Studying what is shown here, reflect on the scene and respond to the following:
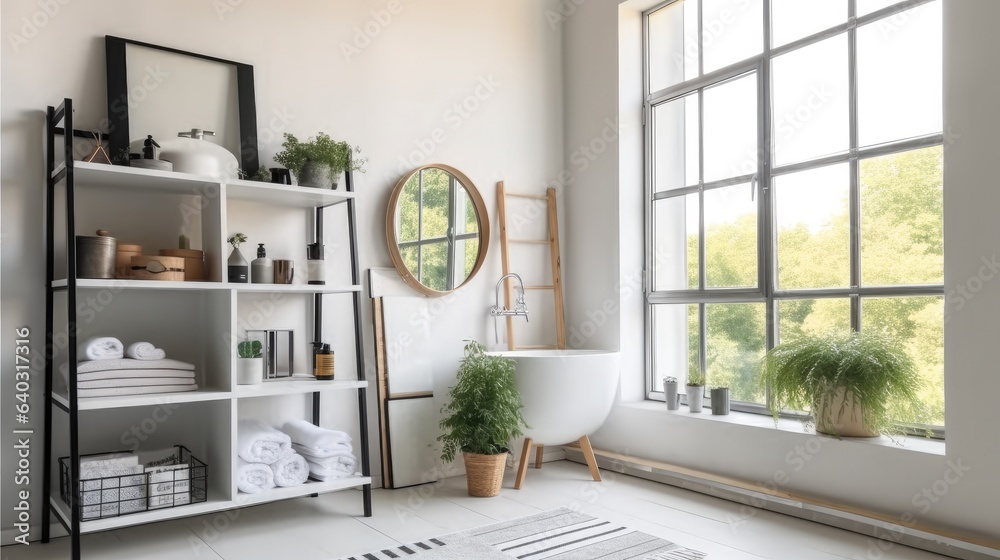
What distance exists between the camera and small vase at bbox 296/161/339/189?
315 cm

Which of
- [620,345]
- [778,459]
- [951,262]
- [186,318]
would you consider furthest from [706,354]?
[186,318]

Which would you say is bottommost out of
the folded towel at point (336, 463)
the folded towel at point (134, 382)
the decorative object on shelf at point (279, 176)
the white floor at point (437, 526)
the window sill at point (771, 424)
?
the white floor at point (437, 526)

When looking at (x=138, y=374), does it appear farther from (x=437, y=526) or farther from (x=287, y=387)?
(x=437, y=526)

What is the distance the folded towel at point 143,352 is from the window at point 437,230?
51.7 inches

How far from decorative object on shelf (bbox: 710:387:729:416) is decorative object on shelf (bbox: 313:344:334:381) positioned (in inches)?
73.0

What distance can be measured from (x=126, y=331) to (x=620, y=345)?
248cm

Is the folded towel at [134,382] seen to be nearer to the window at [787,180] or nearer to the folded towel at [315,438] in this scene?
the folded towel at [315,438]

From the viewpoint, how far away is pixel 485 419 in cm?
341

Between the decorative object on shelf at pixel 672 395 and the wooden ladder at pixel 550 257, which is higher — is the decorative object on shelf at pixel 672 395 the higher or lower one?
the lower one

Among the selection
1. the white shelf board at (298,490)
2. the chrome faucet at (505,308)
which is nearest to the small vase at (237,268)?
the white shelf board at (298,490)

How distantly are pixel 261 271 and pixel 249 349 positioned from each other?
330 millimetres

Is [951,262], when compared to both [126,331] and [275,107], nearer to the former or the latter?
[275,107]

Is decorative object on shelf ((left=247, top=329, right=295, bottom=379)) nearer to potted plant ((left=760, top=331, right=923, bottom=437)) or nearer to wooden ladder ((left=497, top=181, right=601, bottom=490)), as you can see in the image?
wooden ladder ((left=497, top=181, right=601, bottom=490))

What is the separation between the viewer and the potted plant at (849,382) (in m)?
2.84
